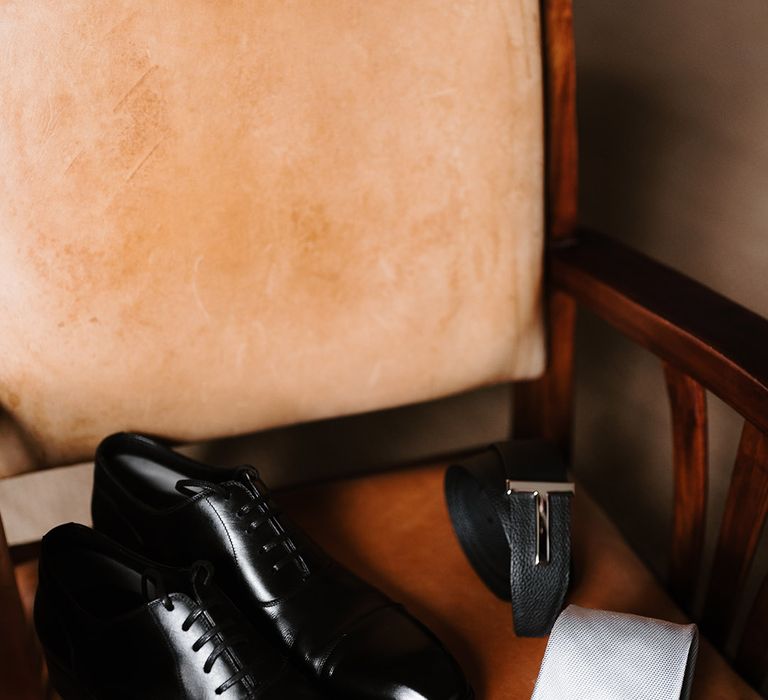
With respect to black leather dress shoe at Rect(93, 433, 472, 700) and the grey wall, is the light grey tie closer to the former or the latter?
black leather dress shoe at Rect(93, 433, 472, 700)

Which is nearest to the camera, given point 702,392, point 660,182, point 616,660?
point 616,660

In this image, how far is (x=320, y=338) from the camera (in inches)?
30.1

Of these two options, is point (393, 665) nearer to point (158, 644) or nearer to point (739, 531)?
point (158, 644)

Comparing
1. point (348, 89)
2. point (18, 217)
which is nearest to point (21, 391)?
point (18, 217)

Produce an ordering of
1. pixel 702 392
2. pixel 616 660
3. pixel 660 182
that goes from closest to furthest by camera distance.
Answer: pixel 616 660
pixel 702 392
pixel 660 182

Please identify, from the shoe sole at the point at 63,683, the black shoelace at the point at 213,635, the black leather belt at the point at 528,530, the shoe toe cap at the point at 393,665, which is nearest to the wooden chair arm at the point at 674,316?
the black leather belt at the point at 528,530

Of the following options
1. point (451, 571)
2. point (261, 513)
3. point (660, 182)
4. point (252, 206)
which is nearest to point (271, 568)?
point (261, 513)

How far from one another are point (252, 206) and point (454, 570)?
0.37 meters

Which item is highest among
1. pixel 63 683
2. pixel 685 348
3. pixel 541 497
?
pixel 685 348

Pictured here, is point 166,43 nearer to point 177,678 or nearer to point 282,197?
point 282,197

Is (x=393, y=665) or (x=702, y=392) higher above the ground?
(x=702, y=392)

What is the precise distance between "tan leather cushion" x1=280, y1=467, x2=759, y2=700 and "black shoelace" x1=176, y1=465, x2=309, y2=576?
0.29ft

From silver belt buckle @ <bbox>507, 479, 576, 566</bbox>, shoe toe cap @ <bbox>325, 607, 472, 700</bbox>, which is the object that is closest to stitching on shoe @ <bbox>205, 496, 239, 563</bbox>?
shoe toe cap @ <bbox>325, 607, 472, 700</bbox>

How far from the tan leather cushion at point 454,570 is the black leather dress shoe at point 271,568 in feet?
0.15
